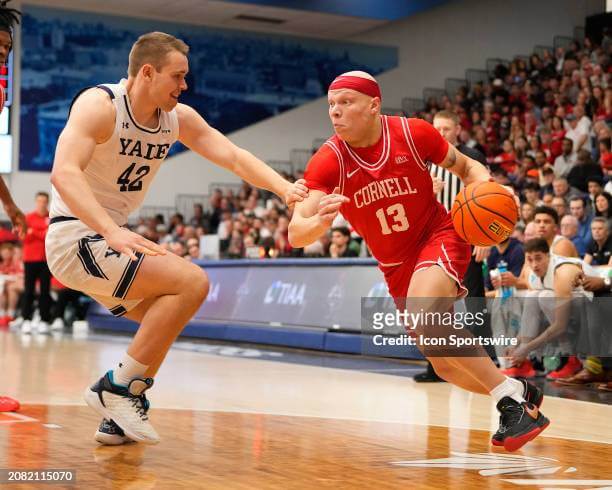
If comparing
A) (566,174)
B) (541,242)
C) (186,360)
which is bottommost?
(186,360)

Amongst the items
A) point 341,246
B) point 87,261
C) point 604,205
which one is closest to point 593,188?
point 604,205

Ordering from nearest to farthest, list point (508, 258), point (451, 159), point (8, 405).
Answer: point (451, 159), point (8, 405), point (508, 258)

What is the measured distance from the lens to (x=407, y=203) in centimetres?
504

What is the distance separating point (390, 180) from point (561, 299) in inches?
143

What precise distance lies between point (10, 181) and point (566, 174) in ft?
48.1

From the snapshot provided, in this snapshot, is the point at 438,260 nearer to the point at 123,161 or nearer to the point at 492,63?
the point at 123,161

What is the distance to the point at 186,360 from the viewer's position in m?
10.5

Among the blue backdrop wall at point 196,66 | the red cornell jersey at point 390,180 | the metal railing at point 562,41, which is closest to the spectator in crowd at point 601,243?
the red cornell jersey at point 390,180

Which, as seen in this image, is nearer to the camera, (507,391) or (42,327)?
(507,391)

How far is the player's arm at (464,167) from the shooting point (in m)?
5.14

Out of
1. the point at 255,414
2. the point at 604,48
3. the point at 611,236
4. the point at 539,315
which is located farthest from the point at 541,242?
the point at 604,48

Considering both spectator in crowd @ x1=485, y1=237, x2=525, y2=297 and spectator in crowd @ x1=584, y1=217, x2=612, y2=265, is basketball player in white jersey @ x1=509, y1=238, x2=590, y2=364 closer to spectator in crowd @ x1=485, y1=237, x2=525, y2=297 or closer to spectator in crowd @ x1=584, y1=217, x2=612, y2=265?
spectator in crowd @ x1=485, y1=237, x2=525, y2=297

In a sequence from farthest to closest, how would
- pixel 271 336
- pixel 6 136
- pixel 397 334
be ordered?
pixel 6 136 < pixel 271 336 < pixel 397 334

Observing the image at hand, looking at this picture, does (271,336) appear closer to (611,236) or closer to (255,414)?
(611,236)
